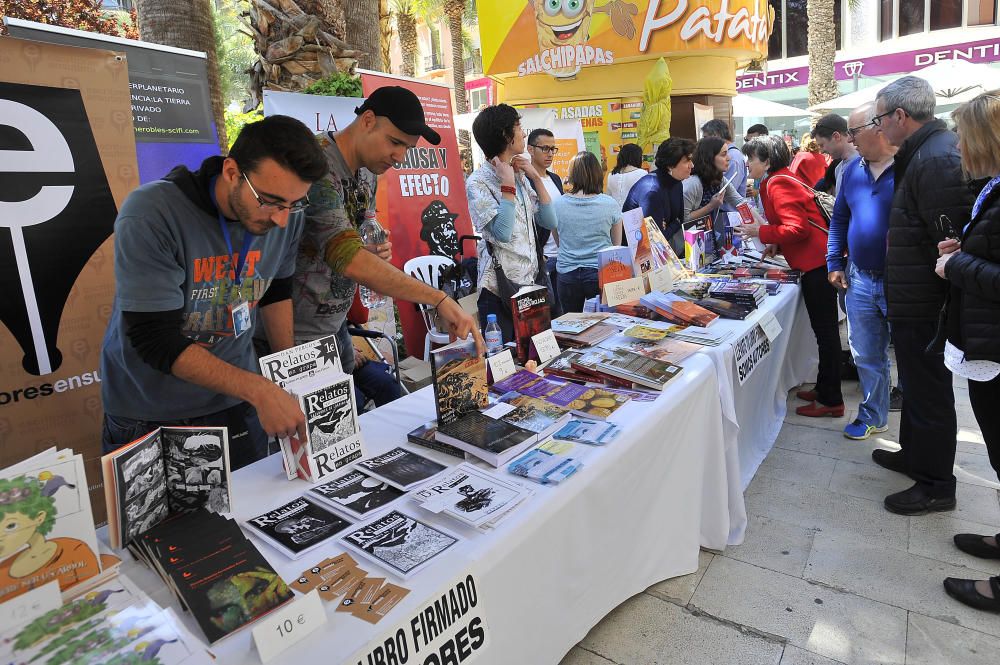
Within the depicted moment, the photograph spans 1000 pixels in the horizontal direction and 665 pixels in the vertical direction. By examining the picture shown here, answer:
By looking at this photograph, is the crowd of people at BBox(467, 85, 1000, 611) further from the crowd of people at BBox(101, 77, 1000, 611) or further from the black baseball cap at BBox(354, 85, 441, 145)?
the black baseball cap at BBox(354, 85, 441, 145)

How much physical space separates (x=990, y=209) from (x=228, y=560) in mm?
2241

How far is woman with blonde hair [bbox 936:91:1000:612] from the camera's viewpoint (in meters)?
1.84

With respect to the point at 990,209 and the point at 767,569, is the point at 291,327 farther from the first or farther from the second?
the point at 990,209

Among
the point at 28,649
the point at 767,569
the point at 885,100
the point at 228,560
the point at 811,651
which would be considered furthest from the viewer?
the point at 885,100

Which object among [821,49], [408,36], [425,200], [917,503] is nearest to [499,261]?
[425,200]

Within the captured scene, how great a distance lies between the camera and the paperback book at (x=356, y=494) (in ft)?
4.40

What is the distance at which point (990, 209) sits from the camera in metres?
1.83

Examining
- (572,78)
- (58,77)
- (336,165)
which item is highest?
(572,78)

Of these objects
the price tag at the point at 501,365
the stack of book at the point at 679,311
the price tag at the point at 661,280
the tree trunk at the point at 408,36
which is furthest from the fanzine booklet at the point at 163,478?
the tree trunk at the point at 408,36

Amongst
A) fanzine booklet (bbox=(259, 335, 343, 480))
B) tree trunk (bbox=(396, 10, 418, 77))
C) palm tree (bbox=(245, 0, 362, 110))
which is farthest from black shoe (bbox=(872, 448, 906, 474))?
tree trunk (bbox=(396, 10, 418, 77))

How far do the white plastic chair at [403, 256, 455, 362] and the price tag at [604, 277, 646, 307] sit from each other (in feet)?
5.51

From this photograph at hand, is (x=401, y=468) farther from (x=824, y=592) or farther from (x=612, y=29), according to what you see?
(x=612, y=29)

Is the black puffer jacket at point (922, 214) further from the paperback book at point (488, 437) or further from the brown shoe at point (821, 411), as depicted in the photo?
the paperback book at point (488, 437)

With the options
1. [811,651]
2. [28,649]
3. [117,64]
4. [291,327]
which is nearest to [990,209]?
[811,651]
